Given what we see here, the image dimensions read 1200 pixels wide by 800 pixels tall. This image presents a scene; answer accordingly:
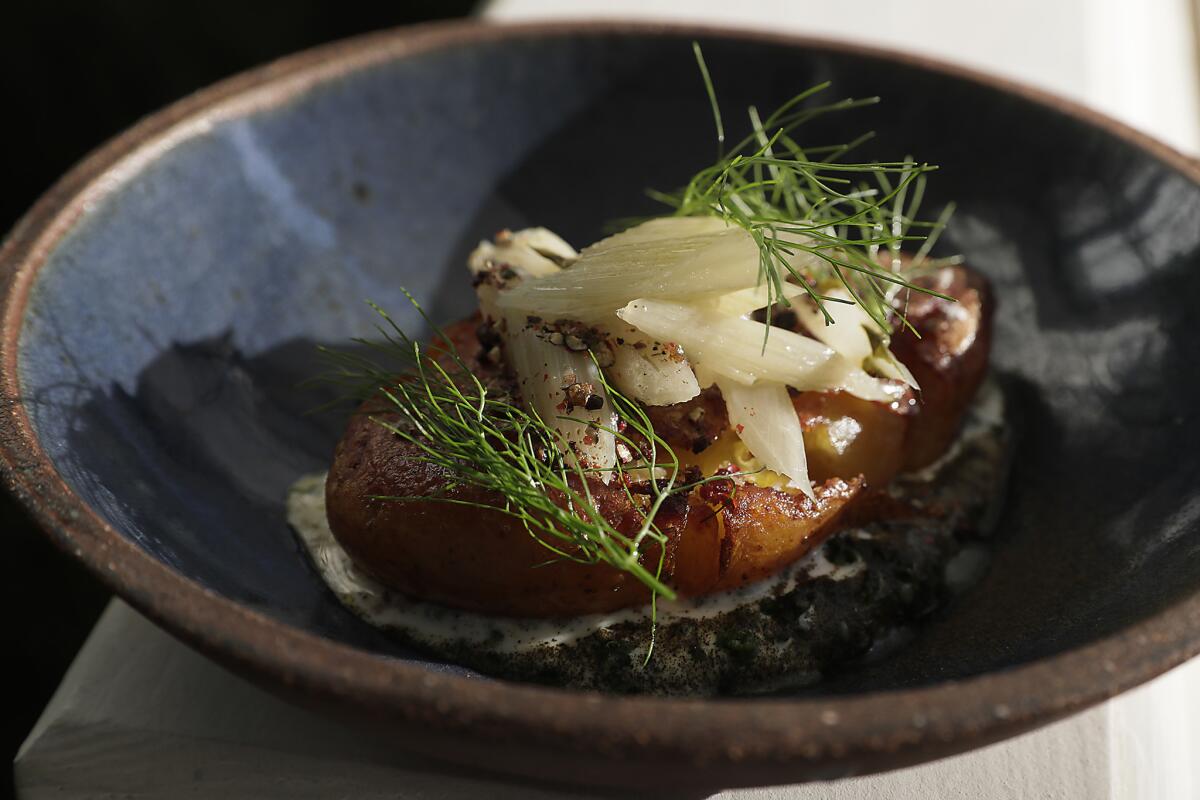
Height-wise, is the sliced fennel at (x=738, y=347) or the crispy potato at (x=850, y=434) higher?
the sliced fennel at (x=738, y=347)

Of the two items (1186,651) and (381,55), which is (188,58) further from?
(1186,651)

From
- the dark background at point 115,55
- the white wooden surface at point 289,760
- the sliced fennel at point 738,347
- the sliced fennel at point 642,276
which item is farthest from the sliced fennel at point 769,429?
the dark background at point 115,55

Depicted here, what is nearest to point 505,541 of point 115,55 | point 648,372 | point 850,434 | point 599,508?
point 599,508

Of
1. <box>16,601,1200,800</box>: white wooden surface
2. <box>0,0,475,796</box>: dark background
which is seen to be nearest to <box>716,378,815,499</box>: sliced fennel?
<box>16,601,1200,800</box>: white wooden surface

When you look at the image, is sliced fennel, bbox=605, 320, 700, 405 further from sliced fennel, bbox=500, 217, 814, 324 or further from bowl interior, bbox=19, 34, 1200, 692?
bowl interior, bbox=19, 34, 1200, 692

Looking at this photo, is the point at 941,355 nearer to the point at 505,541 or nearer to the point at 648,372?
the point at 648,372

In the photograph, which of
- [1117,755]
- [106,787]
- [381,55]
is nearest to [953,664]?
[1117,755]

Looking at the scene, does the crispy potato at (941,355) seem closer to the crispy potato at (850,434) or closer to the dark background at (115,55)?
the crispy potato at (850,434)

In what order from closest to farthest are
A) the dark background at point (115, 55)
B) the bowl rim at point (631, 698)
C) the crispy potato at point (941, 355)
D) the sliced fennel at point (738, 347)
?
1. the bowl rim at point (631, 698)
2. the sliced fennel at point (738, 347)
3. the crispy potato at point (941, 355)
4. the dark background at point (115, 55)
